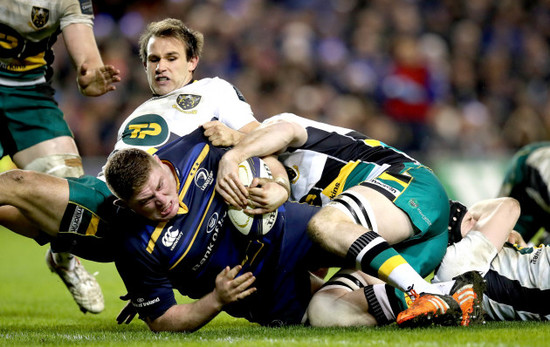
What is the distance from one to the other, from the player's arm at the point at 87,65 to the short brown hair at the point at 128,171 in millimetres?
1493

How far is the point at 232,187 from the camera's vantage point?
4.44m

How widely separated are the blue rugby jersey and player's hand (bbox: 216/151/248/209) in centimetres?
14

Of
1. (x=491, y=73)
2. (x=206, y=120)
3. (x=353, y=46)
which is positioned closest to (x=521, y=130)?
(x=491, y=73)

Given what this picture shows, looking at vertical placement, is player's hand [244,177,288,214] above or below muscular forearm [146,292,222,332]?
above

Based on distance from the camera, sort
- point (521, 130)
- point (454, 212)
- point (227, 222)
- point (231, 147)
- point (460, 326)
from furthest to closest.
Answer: point (521, 130) < point (454, 212) < point (231, 147) < point (227, 222) < point (460, 326)

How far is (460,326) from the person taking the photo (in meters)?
4.22

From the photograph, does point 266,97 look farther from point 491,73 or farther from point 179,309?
point 179,309

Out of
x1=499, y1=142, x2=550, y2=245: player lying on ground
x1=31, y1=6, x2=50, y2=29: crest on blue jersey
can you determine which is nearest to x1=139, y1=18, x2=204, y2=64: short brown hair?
x1=31, y1=6, x2=50, y2=29: crest on blue jersey

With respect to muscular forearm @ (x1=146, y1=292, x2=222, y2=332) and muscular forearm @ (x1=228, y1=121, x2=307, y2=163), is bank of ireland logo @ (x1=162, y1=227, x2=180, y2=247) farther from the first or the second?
muscular forearm @ (x1=228, y1=121, x2=307, y2=163)

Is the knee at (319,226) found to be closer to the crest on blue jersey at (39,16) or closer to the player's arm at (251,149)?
the player's arm at (251,149)

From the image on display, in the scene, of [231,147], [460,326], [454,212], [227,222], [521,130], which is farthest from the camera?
[521,130]

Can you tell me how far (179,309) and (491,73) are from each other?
1117 cm

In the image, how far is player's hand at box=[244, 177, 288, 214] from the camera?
443 cm

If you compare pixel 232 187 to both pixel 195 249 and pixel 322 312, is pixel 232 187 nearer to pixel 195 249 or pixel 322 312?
pixel 195 249
